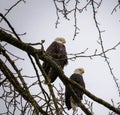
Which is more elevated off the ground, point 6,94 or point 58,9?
point 58,9

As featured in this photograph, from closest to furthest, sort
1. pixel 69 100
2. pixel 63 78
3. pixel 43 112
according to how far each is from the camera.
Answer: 1. pixel 43 112
2. pixel 63 78
3. pixel 69 100

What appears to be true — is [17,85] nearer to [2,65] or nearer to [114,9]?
[2,65]

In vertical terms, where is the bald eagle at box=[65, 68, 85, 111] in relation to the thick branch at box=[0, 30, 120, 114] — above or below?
above

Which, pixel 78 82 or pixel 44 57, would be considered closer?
pixel 44 57

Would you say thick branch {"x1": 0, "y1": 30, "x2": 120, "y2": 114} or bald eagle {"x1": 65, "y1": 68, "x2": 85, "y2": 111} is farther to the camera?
bald eagle {"x1": 65, "y1": 68, "x2": 85, "y2": 111}

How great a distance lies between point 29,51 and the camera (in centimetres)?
162

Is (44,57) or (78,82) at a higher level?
(78,82)

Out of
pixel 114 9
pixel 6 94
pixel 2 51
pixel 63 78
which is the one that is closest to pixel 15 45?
pixel 2 51

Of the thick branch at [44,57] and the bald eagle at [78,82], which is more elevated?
the bald eagle at [78,82]

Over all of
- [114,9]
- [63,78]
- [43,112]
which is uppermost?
[114,9]

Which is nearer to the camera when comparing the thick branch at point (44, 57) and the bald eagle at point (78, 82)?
the thick branch at point (44, 57)

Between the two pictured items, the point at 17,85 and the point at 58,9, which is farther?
the point at 58,9

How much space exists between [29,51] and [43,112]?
340 millimetres

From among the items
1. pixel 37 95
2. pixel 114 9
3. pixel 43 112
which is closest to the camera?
pixel 43 112
